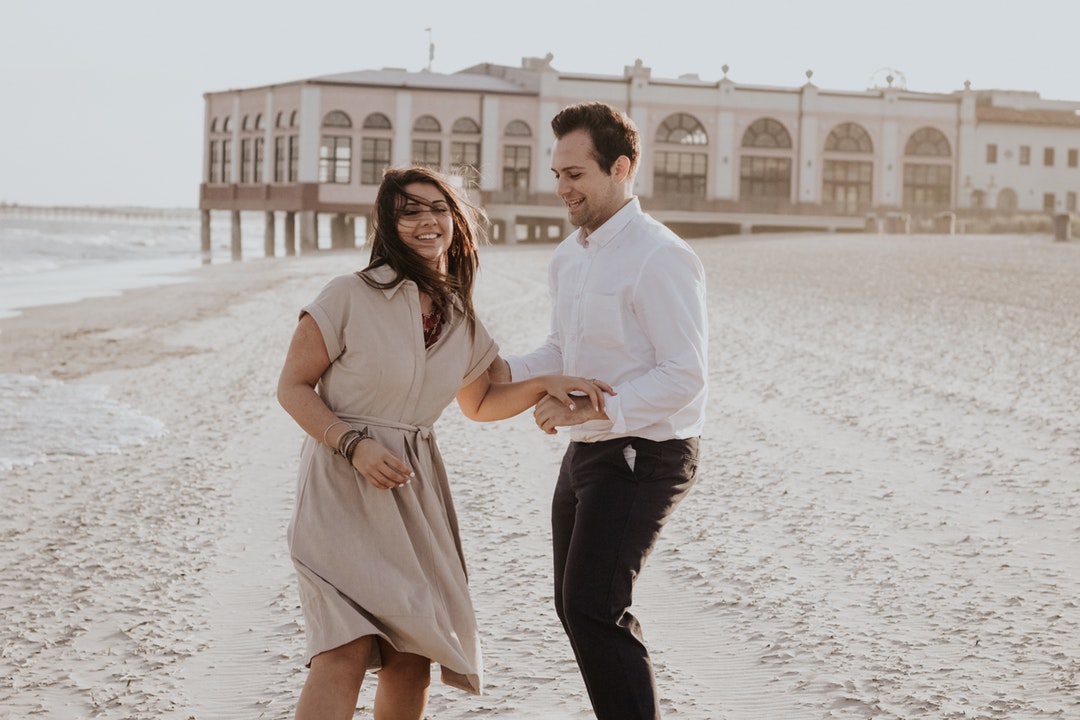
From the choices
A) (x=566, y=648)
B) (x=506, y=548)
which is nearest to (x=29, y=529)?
(x=506, y=548)

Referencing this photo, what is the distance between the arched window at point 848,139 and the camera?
5675 centimetres

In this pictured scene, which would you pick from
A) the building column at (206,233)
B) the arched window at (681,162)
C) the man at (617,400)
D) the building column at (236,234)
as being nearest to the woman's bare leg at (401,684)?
the man at (617,400)

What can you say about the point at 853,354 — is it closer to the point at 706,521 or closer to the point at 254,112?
the point at 706,521

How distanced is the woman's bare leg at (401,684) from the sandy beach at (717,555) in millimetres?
886

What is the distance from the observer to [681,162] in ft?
184

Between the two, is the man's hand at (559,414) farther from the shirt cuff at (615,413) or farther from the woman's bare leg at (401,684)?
the woman's bare leg at (401,684)

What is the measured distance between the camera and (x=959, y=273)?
22.9 meters

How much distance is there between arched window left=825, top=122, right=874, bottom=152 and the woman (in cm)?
5571

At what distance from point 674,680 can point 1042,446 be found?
4826mm

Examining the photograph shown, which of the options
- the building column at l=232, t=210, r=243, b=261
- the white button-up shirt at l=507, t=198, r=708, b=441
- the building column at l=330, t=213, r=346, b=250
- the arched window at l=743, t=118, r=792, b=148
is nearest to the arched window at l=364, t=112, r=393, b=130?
the building column at l=330, t=213, r=346, b=250

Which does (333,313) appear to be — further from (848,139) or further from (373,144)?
(848,139)

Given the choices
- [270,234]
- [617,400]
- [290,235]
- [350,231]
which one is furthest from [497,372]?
[270,234]

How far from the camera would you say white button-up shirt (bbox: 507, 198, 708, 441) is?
3.05 metres

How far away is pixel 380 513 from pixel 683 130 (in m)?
54.4
